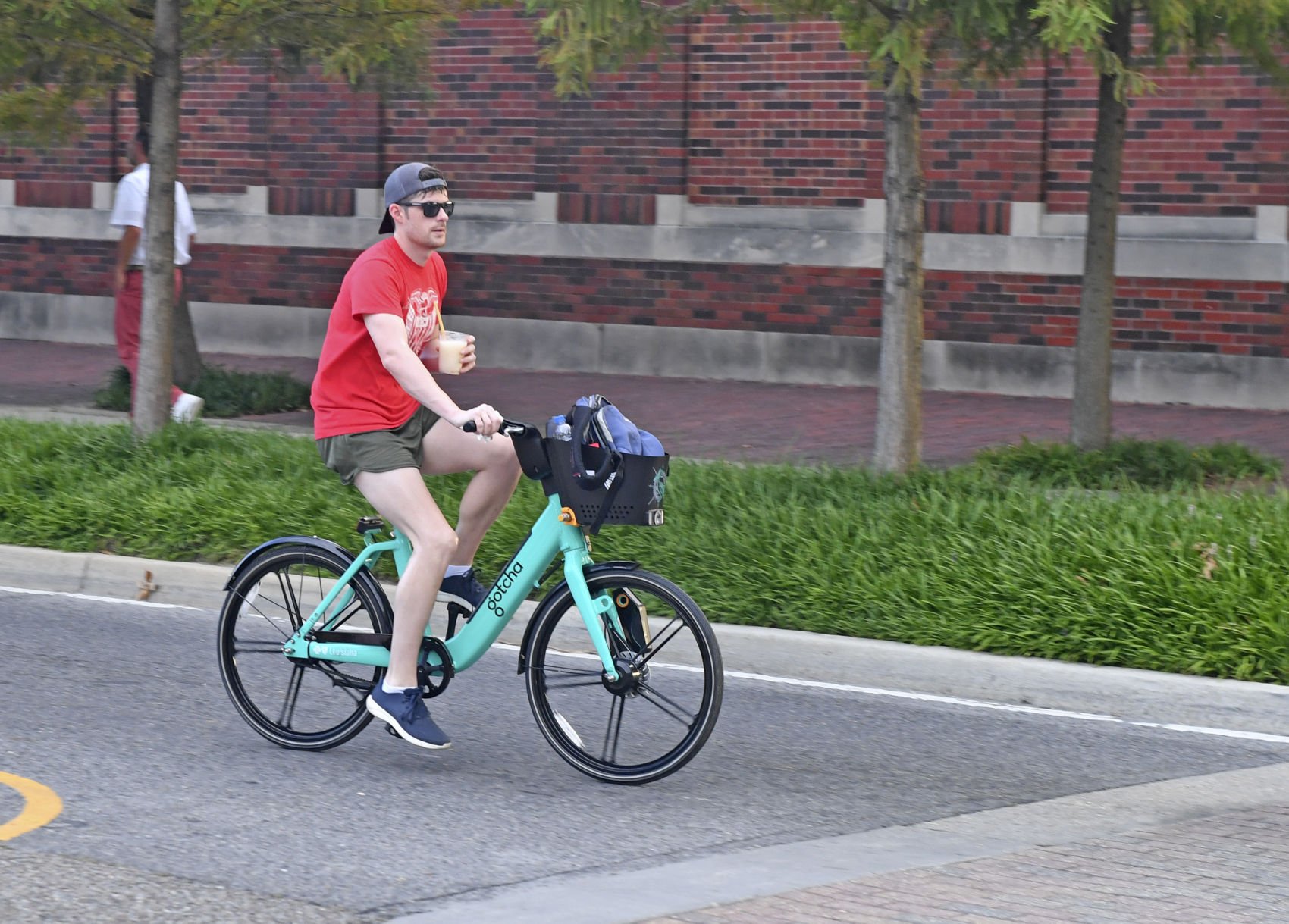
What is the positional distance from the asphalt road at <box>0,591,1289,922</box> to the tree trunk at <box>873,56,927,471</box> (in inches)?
111

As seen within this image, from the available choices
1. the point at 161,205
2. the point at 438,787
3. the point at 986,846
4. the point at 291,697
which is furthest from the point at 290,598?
the point at 161,205

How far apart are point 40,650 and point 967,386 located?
32.1 ft

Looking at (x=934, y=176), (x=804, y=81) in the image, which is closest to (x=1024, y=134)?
(x=934, y=176)

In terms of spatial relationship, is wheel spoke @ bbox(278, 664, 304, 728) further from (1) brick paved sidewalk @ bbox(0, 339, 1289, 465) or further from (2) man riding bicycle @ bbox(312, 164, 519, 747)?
(1) brick paved sidewalk @ bbox(0, 339, 1289, 465)

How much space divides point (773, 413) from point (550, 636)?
882cm

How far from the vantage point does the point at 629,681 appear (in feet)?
18.2

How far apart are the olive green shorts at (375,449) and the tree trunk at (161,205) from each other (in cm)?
541

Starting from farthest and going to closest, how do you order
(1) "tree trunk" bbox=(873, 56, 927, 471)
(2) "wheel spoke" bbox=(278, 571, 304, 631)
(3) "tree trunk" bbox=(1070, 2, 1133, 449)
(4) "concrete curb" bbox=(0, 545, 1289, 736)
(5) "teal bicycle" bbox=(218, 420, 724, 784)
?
(3) "tree trunk" bbox=(1070, 2, 1133, 449), (1) "tree trunk" bbox=(873, 56, 927, 471), (4) "concrete curb" bbox=(0, 545, 1289, 736), (2) "wheel spoke" bbox=(278, 571, 304, 631), (5) "teal bicycle" bbox=(218, 420, 724, 784)

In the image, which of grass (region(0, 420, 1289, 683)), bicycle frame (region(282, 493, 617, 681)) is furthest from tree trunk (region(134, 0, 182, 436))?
bicycle frame (region(282, 493, 617, 681))

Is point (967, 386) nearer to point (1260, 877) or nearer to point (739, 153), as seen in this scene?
point (739, 153)

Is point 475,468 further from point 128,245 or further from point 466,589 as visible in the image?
point 128,245

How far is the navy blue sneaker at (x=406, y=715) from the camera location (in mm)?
5738

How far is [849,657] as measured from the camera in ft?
23.9

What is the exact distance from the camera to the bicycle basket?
17.6 feet
